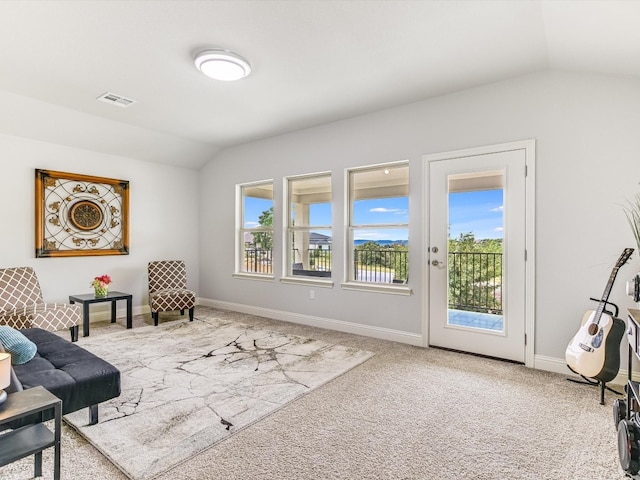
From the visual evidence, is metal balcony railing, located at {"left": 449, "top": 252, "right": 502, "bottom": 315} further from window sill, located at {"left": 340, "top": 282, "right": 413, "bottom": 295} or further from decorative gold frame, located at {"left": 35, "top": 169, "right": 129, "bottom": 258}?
decorative gold frame, located at {"left": 35, "top": 169, "right": 129, "bottom": 258}

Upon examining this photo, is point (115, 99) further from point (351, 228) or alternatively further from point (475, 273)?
point (475, 273)

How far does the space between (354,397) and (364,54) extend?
110 inches

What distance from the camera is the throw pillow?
214cm

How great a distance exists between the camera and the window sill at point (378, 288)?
400cm

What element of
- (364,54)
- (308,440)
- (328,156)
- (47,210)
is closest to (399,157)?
(328,156)

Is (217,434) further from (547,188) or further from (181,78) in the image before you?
(547,188)

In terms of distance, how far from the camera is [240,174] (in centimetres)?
574

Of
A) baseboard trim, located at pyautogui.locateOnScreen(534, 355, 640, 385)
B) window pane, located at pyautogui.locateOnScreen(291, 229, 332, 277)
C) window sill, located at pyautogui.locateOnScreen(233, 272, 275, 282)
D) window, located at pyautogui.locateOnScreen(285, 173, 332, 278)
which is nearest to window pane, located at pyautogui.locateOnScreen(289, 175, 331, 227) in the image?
window, located at pyautogui.locateOnScreen(285, 173, 332, 278)

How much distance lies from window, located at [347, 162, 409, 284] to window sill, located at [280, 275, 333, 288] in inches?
13.4

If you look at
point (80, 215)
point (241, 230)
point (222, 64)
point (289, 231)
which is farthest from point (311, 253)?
point (80, 215)

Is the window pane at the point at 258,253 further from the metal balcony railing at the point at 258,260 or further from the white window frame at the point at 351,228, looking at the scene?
the white window frame at the point at 351,228

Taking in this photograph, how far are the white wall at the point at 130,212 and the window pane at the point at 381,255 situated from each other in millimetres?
3355

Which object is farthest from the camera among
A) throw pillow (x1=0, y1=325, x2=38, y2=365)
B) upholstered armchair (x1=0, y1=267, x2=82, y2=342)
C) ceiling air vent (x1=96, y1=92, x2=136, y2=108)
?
ceiling air vent (x1=96, y1=92, x2=136, y2=108)

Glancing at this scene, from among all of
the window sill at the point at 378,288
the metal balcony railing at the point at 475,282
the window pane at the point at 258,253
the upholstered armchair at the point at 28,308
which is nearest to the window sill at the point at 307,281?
the window sill at the point at 378,288
